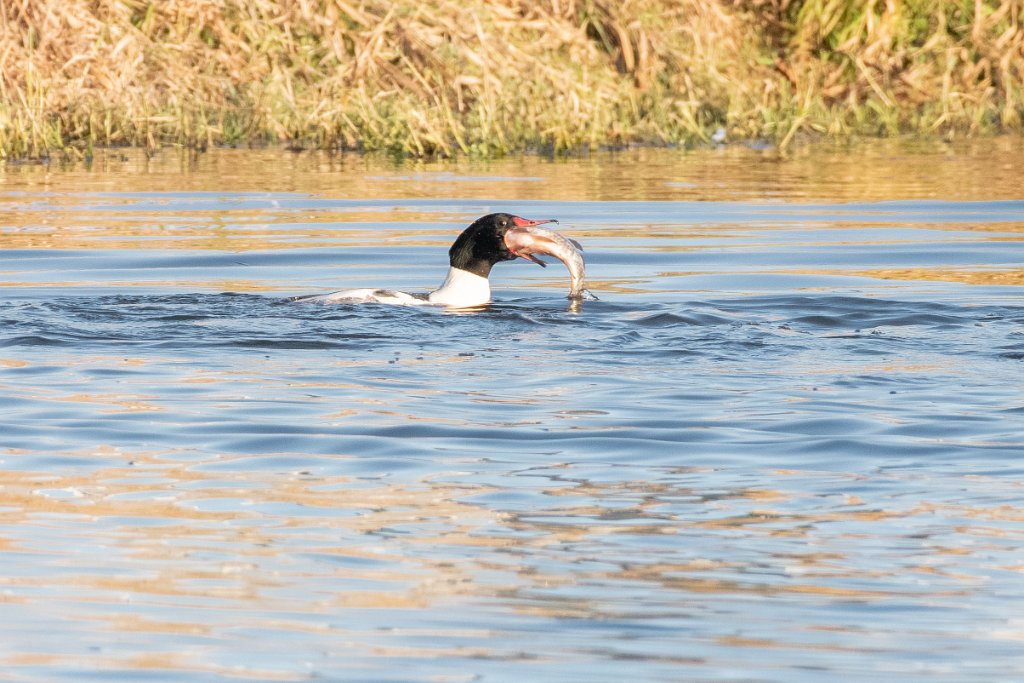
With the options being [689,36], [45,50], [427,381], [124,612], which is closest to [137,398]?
[427,381]

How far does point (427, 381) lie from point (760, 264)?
4.54 m

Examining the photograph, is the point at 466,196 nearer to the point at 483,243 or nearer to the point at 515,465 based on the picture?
the point at 483,243

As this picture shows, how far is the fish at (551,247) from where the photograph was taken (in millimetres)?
9344

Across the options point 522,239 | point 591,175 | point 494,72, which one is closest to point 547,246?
point 522,239

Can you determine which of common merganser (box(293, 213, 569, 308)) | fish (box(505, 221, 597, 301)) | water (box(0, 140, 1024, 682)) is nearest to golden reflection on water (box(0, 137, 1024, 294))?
water (box(0, 140, 1024, 682))

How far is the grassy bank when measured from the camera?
18.3 metres

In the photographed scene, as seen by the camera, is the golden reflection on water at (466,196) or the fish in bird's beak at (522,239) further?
the golden reflection on water at (466,196)

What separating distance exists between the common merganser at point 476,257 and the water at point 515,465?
1.07ft

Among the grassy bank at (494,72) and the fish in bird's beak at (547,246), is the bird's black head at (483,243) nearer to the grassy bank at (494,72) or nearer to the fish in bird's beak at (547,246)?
the fish in bird's beak at (547,246)

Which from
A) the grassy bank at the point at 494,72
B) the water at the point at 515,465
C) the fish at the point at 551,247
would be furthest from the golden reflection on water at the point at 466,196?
the fish at the point at 551,247

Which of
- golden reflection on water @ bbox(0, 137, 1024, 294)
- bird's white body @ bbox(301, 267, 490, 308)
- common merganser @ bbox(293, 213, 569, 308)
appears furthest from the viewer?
golden reflection on water @ bbox(0, 137, 1024, 294)

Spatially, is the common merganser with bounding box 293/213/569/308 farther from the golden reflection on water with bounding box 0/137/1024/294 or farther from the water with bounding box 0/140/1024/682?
the golden reflection on water with bounding box 0/137/1024/294

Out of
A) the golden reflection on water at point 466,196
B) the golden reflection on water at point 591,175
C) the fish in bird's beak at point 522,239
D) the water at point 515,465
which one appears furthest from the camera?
the golden reflection on water at point 591,175

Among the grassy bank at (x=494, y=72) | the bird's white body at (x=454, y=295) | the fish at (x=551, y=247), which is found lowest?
the bird's white body at (x=454, y=295)
